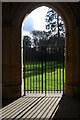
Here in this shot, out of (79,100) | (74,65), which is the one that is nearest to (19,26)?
(74,65)

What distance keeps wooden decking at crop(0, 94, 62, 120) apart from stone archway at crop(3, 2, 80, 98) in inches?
27.9

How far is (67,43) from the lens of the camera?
19.8ft

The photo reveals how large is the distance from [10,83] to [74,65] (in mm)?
3101

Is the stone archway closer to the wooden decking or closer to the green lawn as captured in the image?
the green lawn

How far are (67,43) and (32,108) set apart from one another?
336 cm

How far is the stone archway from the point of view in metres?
5.80

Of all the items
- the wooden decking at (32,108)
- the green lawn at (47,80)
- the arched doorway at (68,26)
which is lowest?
the wooden decking at (32,108)

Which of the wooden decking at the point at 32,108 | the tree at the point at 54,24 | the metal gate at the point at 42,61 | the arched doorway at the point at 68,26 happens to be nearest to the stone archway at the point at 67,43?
the arched doorway at the point at 68,26

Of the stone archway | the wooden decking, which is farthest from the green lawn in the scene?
the wooden decking

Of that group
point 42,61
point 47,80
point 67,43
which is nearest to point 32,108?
point 42,61

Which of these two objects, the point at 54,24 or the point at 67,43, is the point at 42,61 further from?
the point at 54,24

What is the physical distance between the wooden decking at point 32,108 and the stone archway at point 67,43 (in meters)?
0.71

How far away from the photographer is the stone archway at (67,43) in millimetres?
5801

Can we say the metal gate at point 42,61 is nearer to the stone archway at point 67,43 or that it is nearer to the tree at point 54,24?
the stone archway at point 67,43
